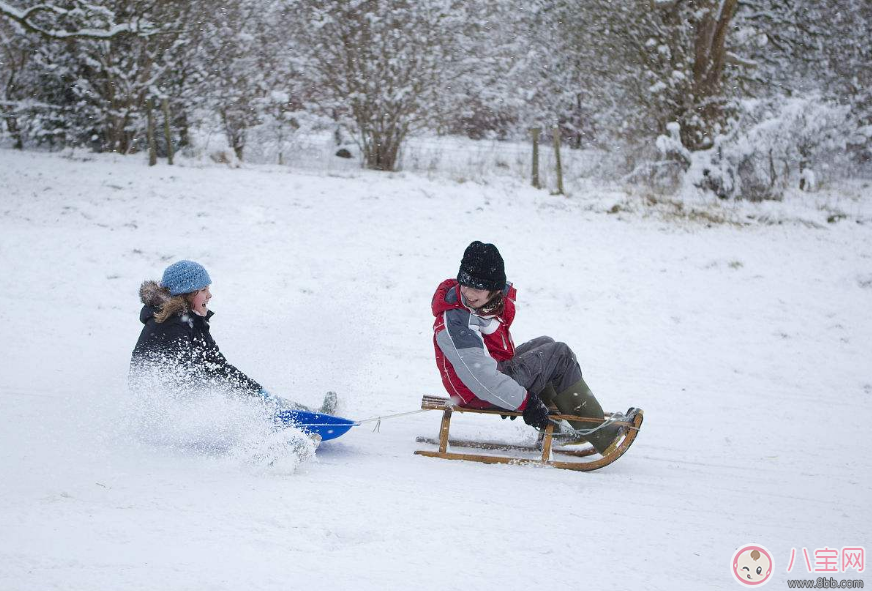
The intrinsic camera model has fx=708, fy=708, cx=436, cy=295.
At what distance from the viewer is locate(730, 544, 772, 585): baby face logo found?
8.69 ft

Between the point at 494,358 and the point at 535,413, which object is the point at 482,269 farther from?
the point at 535,413

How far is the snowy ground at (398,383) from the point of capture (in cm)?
263

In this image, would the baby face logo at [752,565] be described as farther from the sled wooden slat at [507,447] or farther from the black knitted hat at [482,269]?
the black knitted hat at [482,269]

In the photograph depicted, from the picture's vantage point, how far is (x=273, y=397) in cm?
370

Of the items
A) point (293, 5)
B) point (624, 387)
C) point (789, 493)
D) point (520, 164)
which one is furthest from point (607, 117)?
point (789, 493)

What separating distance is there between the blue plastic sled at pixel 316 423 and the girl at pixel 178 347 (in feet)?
0.34

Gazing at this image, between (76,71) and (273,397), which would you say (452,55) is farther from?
(273,397)

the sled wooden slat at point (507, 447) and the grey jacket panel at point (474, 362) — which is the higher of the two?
the grey jacket panel at point (474, 362)

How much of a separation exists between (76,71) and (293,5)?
3.88 m

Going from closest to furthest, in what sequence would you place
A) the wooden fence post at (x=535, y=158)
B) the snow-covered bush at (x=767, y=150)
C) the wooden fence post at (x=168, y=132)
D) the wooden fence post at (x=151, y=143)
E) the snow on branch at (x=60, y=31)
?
the snow on branch at (x=60, y=31), the snow-covered bush at (x=767, y=150), the wooden fence post at (x=535, y=158), the wooden fence post at (x=151, y=143), the wooden fence post at (x=168, y=132)

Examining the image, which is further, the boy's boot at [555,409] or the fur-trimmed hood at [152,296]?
the boy's boot at [555,409]

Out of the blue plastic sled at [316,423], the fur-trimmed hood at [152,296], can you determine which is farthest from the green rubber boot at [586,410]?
the fur-trimmed hood at [152,296]

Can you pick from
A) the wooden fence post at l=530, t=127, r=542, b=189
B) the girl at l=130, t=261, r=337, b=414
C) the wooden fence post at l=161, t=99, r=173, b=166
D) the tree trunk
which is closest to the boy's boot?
the girl at l=130, t=261, r=337, b=414

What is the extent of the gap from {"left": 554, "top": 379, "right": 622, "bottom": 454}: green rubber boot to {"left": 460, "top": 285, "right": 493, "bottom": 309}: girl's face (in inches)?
27.4
